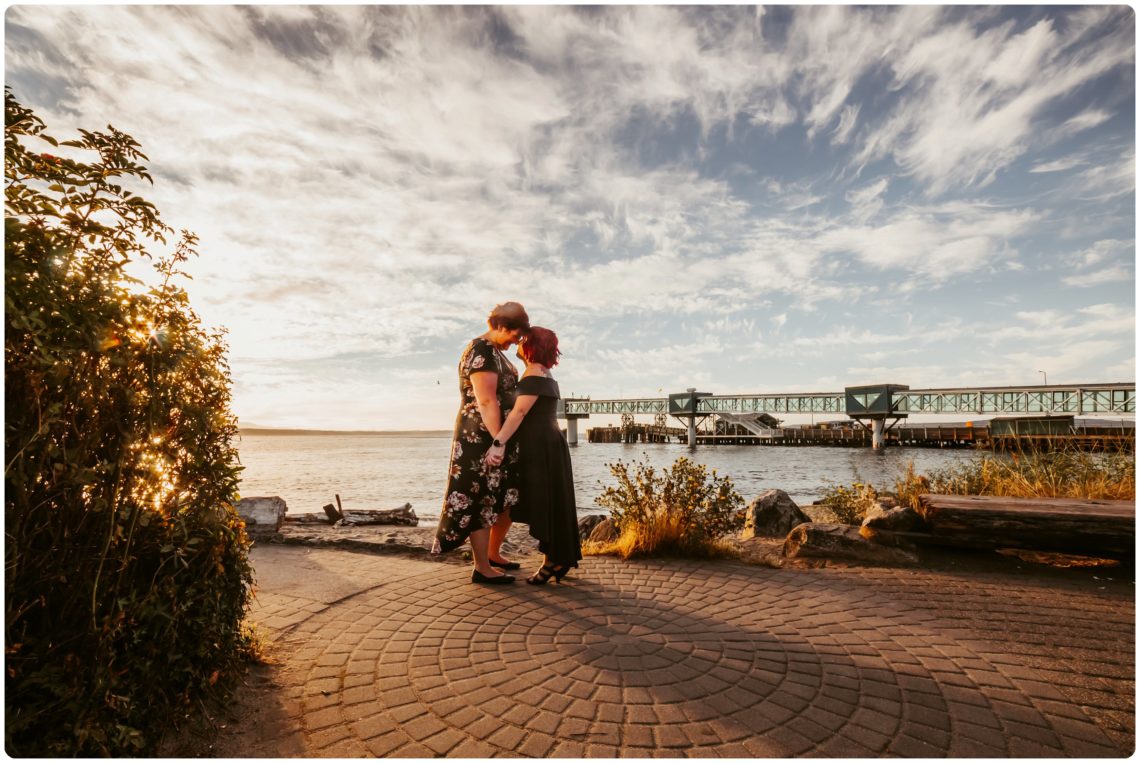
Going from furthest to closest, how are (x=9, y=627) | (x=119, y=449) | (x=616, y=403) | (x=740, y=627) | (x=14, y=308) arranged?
1. (x=616, y=403)
2. (x=740, y=627)
3. (x=119, y=449)
4. (x=9, y=627)
5. (x=14, y=308)

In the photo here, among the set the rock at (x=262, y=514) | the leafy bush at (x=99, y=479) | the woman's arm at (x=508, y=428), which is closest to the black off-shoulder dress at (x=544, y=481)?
the woman's arm at (x=508, y=428)

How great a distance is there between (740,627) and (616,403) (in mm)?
90677

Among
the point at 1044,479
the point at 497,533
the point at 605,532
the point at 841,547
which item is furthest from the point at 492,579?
the point at 1044,479

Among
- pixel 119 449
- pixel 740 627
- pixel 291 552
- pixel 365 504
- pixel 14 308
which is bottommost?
pixel 365 504

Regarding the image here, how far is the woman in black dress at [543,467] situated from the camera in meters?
4.75

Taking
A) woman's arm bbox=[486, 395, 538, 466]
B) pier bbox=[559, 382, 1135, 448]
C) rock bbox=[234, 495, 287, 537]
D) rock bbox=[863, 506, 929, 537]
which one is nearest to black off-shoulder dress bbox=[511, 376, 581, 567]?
woman's arm bbox=[486, 395, 538, 466]

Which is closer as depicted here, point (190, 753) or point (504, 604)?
point (190, 753)

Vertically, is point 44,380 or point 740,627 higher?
point 44,380

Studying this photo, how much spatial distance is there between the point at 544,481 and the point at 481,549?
859 millimetres

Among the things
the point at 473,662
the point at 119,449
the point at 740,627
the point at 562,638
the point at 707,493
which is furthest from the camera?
the point at 707,493

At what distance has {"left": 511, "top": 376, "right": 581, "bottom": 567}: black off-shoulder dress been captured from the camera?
15.6 feet

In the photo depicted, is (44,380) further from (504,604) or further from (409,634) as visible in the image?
(504,604)

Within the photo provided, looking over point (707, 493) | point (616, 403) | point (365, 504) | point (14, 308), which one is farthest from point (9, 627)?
point (616, 403)

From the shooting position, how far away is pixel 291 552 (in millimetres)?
6195
